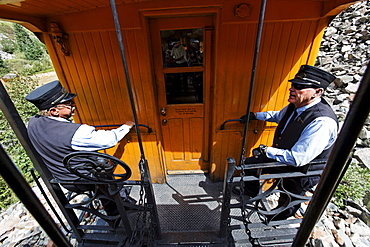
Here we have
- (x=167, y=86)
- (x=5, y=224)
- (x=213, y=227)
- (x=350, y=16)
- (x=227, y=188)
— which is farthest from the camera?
(x=350, y=16)

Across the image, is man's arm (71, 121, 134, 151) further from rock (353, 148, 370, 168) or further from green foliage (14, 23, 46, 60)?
green foliage (14, 23, 46, 60)

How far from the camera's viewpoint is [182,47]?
8.52 feet

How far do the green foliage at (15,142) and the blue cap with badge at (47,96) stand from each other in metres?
3.49

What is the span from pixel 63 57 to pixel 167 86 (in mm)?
1603

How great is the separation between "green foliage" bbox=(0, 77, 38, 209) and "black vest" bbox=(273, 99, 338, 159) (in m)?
5.68

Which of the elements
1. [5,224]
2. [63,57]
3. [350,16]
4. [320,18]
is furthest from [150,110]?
[350,16]

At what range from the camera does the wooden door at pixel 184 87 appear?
97.8 inches

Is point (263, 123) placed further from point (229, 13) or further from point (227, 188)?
point (229, 13)

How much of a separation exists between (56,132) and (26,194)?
130 centimetres

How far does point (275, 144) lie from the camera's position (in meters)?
2.39

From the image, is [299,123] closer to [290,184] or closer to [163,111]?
[290,184]

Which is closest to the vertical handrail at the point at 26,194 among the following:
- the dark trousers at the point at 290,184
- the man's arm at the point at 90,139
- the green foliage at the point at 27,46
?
the man's arm at the point at 90,139

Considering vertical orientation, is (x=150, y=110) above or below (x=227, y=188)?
above

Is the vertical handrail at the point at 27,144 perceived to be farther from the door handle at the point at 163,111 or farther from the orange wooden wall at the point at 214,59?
the door handle at the point at 163,111
